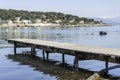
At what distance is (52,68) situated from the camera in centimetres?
3192

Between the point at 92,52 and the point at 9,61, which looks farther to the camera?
the point at 9,61

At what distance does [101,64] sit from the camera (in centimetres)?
3509

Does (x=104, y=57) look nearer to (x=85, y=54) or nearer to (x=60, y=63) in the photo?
(x=85, y=54)

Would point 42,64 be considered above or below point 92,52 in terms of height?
below

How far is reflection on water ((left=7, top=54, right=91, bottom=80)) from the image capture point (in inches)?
1108

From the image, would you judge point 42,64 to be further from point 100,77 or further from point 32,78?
point 100,77

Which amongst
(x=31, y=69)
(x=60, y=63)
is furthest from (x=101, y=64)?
(x=31, y=69)

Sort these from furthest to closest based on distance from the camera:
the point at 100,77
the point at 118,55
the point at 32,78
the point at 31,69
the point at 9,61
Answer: the point at 9,61, the point at 31,69, the point at 32,78, the point at 100,77, the point at 118,55

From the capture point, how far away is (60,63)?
35656 millimetres

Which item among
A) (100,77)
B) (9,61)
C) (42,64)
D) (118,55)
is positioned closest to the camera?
(118,55)

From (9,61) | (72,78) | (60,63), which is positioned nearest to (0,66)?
(9,61)

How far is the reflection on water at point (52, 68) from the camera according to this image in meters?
28.1

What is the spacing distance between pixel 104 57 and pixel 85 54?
2.85 m

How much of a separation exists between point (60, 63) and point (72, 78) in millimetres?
8409
